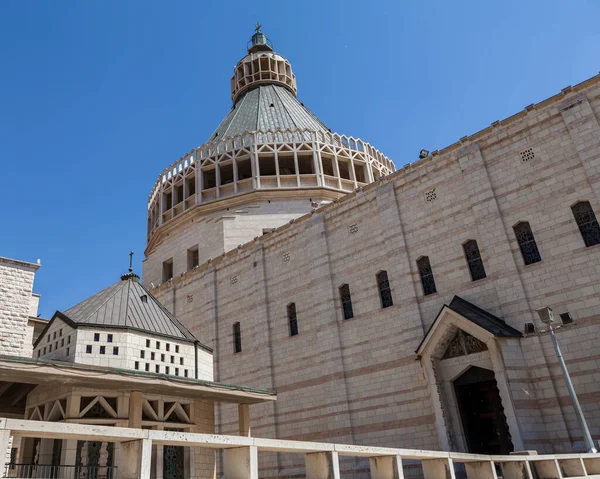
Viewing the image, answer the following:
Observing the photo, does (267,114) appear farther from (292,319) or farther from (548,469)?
(548,469)

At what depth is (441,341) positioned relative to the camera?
19.5 meters

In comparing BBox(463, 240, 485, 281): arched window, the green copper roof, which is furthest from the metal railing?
the green copper roof

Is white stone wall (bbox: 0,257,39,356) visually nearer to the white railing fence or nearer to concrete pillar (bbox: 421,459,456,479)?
the white railing fence

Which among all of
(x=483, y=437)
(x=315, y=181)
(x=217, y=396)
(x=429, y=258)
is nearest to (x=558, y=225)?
(x=429, y=258)

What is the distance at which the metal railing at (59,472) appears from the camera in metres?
13.6

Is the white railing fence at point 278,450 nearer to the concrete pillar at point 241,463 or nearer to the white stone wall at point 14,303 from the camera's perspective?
the concrete pillar at point 241,463

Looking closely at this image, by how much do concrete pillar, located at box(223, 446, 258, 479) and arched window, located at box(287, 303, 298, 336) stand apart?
742 inches

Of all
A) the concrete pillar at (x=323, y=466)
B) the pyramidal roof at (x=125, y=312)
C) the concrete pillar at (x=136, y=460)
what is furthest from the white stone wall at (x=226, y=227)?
the concrete pillar at (x=136, y=460)

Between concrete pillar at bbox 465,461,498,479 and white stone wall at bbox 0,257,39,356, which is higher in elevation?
white stone wall at bbox 0,257,39,356

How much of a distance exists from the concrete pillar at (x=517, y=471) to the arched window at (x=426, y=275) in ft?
36.1

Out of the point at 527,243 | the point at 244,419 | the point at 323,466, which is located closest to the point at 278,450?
the point at 323,466

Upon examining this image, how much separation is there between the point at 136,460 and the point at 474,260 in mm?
17160

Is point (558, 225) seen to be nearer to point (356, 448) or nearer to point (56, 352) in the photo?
point (356, 448)

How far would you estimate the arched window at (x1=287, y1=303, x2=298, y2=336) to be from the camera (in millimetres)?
25953
